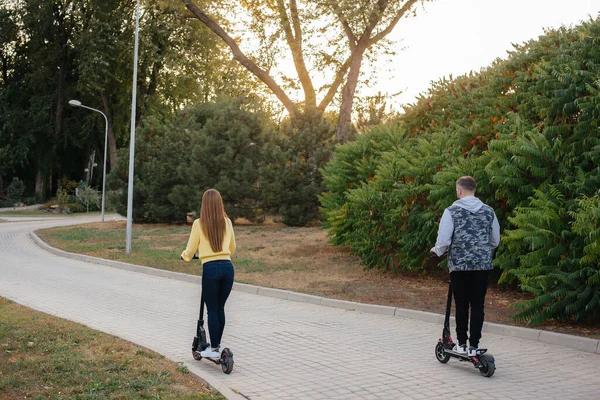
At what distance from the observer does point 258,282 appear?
49.0 ft

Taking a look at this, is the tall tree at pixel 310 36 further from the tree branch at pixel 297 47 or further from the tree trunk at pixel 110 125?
the tree trunk at pixel 110 125

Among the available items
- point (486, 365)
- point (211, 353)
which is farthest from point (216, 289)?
point (486, 365)

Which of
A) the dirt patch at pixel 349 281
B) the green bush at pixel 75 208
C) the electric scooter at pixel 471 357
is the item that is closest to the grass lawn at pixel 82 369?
the electric scooter at pixel 471 357

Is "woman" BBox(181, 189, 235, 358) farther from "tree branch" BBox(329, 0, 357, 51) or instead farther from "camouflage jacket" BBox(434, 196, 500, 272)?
"tree branch" BBox(329, 0, 357, 51)

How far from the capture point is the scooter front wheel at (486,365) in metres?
6.93

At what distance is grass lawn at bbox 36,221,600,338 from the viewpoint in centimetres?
1209

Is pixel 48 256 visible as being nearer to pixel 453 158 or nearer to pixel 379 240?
pixel 379 240

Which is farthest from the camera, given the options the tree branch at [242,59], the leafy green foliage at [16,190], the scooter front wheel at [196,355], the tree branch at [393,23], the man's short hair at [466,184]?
the leafy green foliage at [16,190]

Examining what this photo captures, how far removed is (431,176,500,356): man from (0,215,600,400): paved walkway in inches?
27.5

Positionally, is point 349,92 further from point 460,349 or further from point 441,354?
point 460,349

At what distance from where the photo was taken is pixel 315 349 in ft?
27.4

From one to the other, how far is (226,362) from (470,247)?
265 centimetres

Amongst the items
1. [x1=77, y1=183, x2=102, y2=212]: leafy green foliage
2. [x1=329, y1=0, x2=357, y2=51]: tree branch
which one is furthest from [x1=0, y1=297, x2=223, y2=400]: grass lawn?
[x1=77, y1=183, x2=102, y2=212]: leafy green foliage

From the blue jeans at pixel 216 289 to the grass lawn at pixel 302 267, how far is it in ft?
15.4
